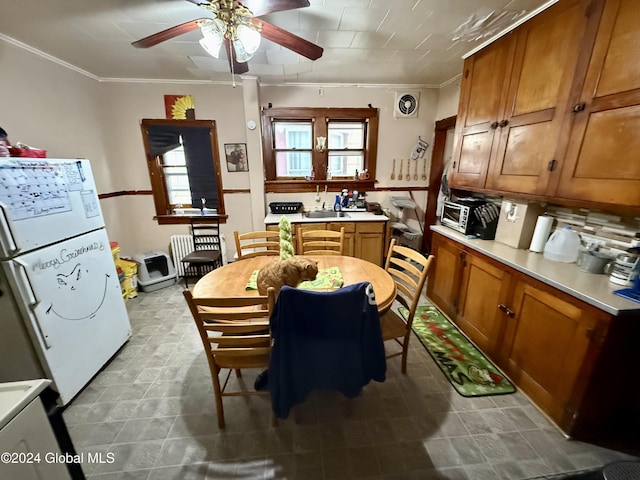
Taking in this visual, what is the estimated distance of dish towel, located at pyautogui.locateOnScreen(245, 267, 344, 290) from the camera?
158cm

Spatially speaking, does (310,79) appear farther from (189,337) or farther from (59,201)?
(189,337)

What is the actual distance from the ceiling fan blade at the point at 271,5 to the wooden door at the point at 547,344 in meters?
2.09

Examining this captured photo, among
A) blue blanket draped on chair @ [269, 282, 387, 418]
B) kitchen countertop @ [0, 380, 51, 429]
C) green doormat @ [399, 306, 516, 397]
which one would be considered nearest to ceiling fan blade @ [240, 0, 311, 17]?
blue blanket draped on chair @ [269, 282, 387, 418]

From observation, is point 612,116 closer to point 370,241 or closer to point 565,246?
point 565,246

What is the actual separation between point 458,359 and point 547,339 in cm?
65

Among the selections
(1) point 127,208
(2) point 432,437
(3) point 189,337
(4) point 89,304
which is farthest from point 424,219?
(1) point 127,208

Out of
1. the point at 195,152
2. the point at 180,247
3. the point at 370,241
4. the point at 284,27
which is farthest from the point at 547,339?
the point at 195,152

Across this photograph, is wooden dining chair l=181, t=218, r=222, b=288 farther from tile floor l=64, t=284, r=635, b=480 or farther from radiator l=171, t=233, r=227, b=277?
tile floor l=64, t=284, r=635, b=480

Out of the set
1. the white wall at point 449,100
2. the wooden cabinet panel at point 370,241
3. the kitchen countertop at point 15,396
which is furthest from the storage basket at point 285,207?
the kitchen countertop at point 15,396

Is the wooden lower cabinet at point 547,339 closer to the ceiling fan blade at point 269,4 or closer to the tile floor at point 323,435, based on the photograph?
the tile floor at point 323,435

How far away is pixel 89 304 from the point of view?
179 centimetres

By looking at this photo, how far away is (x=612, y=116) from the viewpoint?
1335 mm

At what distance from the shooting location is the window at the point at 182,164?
3320 millimetres

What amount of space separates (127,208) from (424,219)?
4296 mm
